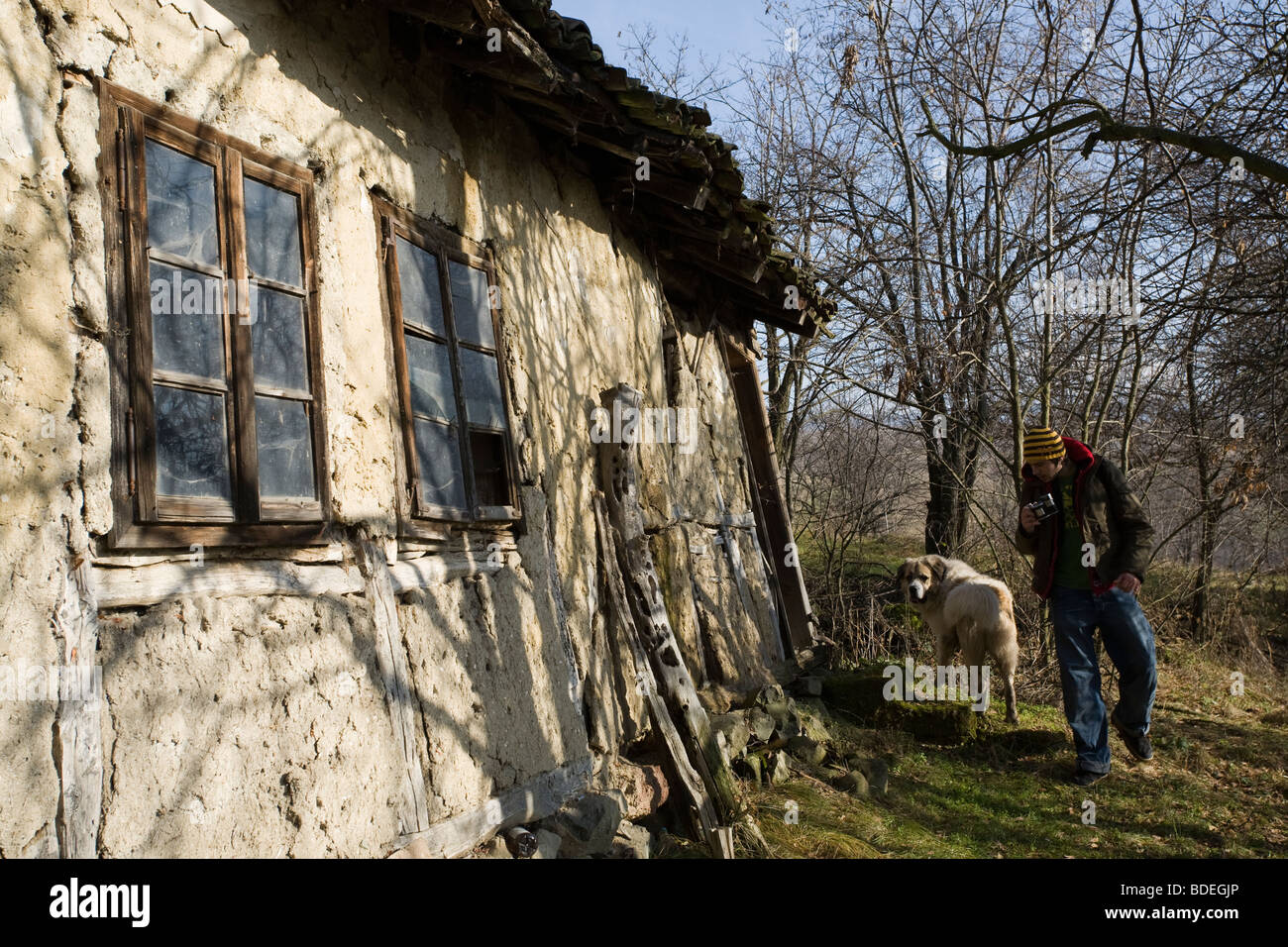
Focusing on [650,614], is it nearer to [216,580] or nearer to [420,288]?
[420,288]

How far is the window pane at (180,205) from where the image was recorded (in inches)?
115

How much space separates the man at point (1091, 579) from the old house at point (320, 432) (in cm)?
254

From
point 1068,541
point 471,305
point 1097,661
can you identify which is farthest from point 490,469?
point 1097,661

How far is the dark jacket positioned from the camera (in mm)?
5805

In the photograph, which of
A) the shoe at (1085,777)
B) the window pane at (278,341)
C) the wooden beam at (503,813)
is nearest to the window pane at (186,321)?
the window pane at (278,341)

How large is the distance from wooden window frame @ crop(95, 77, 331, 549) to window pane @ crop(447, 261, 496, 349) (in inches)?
39.9

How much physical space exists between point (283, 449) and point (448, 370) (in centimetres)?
117

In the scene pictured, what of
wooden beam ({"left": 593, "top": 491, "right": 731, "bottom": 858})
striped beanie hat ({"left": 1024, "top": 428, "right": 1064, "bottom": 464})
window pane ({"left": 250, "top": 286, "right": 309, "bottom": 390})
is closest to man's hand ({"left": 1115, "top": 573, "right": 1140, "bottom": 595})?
striped beanie hat ({"left": 1024, "top": 428, "right": 1064, "bottom": 464})

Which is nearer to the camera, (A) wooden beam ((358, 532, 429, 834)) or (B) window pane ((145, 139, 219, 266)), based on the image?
(B) window pane ((145, 139, 219, 266))

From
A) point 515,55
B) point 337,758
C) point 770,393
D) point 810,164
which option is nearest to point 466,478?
point 337,758

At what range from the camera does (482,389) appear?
455 centimetres

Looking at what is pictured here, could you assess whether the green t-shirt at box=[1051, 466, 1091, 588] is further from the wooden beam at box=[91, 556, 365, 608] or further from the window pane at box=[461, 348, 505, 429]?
the wooden beam at box=[91, 556, 365, 608]

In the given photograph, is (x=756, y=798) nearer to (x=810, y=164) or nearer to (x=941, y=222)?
(x=941, y=222)

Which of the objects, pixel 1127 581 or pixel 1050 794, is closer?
pixel 1127 581
